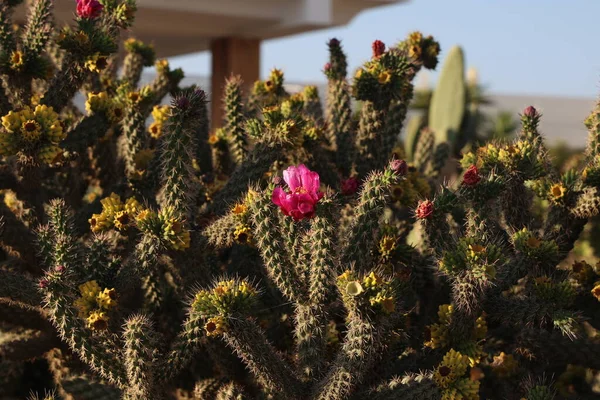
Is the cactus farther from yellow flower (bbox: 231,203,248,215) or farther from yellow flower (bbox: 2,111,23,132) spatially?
yellow flower (bbox: 2,111,23,132)

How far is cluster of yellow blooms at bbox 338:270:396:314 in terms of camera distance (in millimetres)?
2713

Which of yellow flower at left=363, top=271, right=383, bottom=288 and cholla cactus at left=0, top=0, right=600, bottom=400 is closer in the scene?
yellow flower at left=363, top=271, right=383, bottom=288

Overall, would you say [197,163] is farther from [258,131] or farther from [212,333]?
[212,333]

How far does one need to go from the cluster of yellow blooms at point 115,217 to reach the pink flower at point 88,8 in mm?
831

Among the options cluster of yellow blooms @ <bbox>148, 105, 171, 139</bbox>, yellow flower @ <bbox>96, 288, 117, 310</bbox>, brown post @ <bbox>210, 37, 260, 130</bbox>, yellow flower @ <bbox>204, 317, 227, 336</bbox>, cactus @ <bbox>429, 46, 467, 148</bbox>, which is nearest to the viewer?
yellow flower @ <bbox>204, 317, 227, 336</bbox>

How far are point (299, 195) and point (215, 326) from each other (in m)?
0.51

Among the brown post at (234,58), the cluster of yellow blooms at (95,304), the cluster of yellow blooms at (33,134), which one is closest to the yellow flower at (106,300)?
the cluster of yellow blooms at (95,304)

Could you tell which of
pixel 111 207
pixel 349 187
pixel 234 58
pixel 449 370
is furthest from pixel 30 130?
pixel 234 58

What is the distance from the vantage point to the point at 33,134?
335cm

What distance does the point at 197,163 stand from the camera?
453 centimetres

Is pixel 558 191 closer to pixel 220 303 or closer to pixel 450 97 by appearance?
pixel 220 303

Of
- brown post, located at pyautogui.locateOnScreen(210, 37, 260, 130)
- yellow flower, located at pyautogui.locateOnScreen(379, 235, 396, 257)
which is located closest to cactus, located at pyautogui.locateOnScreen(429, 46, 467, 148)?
brown post, located at pyautogui.locateOnScreen(210, 37, 260, 130)

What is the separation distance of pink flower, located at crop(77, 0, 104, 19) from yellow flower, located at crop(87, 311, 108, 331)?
1.35 meters

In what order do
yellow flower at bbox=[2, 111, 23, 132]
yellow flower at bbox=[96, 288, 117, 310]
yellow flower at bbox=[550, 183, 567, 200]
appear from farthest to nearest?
yellow flower at bbox=[550, 183, 567, 200]
yellow flower at bbox=[2, 111, 23, 132]
yellow flower at bbox=[96, 288, 117, 310]
